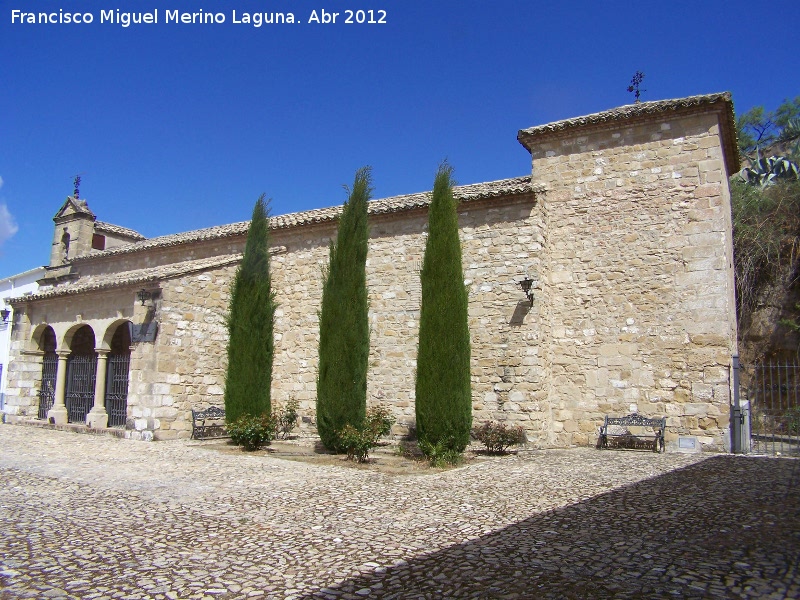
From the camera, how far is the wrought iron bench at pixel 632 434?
35.4ft

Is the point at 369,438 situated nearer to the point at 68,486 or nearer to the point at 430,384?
the point at 430,384

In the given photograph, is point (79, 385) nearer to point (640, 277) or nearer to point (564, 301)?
point (564, 301)

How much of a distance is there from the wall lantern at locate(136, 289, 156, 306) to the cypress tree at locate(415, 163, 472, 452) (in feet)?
20.9

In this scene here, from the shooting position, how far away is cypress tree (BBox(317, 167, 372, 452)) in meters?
10.9

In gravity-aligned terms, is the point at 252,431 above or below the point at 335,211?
below

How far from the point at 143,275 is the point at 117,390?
3.49m

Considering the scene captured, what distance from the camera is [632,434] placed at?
441 inches

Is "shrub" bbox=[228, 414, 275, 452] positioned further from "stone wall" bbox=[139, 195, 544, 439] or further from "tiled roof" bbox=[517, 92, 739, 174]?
"tiled roof" bbox=[517, 92, 739, 174]

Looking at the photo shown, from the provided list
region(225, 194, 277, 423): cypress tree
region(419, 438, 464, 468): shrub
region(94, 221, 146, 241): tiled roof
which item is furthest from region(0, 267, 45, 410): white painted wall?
region(419, 438, 464, 468): shrub

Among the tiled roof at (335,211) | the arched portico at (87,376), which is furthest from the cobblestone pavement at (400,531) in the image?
the tiled roof at (335,211)

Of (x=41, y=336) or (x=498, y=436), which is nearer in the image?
(x=498, y=436)

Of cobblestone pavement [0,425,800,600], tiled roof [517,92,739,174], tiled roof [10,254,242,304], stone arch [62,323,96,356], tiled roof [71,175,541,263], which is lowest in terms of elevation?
cobblestone pavement [0,425,800,600]

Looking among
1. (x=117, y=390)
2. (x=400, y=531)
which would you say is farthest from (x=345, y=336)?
(x=117, y=390)

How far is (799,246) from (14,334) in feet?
72.1
